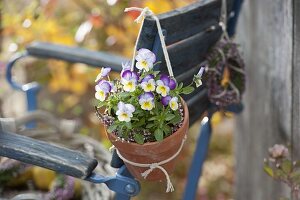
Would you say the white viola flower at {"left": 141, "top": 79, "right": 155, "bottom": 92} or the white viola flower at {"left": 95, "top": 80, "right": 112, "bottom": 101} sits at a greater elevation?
the white viola flower at {"left": 141, "top": 79, "right": 155, "bottom": 92}

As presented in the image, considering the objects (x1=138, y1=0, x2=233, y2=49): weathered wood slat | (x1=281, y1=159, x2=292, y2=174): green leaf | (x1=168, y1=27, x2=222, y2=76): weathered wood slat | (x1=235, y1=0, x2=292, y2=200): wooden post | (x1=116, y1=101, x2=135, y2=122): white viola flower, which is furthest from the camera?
(x1=235, y1=0, x2=292, y2=200): wooden post

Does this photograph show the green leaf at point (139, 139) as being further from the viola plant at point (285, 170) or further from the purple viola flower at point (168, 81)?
the viola plant at point (285, 170)

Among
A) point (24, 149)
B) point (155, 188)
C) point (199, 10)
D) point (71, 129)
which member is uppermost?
point (199, 10)

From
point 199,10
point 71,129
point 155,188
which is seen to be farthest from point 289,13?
point 155,188

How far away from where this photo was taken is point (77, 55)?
2209 millimetres

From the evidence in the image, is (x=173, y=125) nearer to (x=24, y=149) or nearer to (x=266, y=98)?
(x=24, y=149)

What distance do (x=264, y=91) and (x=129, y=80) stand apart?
98 centimetres

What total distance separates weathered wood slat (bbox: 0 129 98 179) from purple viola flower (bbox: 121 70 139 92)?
0.25 m

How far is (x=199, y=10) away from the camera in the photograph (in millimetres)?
1737

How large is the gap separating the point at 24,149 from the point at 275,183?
3.49ft

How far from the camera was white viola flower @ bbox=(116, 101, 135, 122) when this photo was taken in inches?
55.6

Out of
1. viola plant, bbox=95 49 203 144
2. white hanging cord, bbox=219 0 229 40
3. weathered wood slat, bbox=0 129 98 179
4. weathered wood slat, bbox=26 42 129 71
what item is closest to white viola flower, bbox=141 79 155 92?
viola plant, bbox=95 49 203 144

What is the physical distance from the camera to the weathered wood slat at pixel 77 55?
7.06 feet

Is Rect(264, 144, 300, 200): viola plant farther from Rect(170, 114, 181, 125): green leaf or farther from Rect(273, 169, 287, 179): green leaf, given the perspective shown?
Rect(170, 114, 181, 125): green leaf
